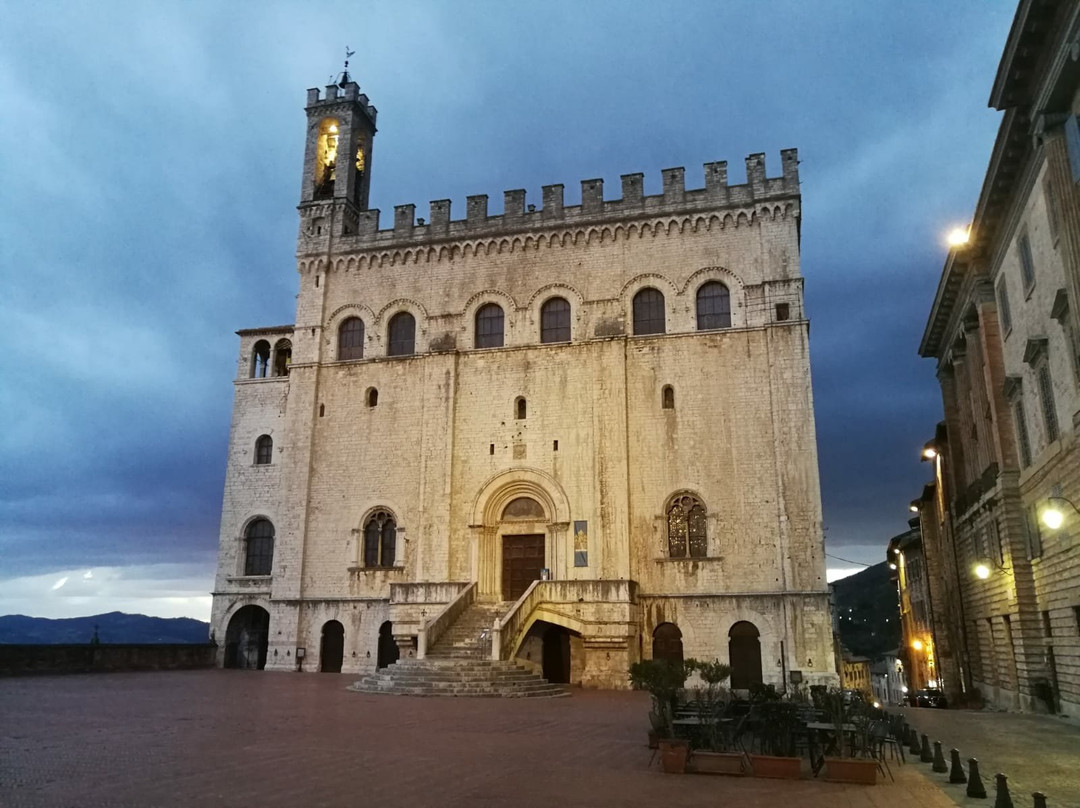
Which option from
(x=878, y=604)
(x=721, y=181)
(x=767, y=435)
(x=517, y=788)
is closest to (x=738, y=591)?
(x=767, y=435)

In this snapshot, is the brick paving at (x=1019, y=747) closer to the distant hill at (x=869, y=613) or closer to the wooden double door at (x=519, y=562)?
the wooden double door at (x=519, y=562)

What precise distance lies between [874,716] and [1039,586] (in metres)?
11.0

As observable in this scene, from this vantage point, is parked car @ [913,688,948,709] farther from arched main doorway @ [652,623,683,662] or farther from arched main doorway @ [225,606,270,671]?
arched main doorway @ [225,606,270,671]

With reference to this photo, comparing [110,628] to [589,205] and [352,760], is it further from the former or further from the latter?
[352,760]

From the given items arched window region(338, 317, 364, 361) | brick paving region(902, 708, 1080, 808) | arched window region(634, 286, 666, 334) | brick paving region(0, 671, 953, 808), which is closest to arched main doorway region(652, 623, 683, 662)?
brick paving region(902, 708, 1080, 808)

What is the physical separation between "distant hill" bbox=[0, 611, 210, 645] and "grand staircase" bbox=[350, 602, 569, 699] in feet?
386

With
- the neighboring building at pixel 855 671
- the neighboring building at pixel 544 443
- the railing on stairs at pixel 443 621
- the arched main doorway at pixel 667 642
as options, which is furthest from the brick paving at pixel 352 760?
the neighboring building at pixel 855 671

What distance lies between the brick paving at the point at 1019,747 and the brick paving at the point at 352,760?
1212mm

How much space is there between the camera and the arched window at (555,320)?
98.4 feet

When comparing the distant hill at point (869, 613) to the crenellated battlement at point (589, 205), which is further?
the distant hill at point (869, 613)

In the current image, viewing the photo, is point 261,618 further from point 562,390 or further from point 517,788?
point 517,788

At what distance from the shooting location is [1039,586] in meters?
19.2

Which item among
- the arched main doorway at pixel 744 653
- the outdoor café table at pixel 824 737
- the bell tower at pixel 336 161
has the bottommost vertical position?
the outdoor café table at pixel 824 737

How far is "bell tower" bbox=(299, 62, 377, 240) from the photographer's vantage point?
110ft
